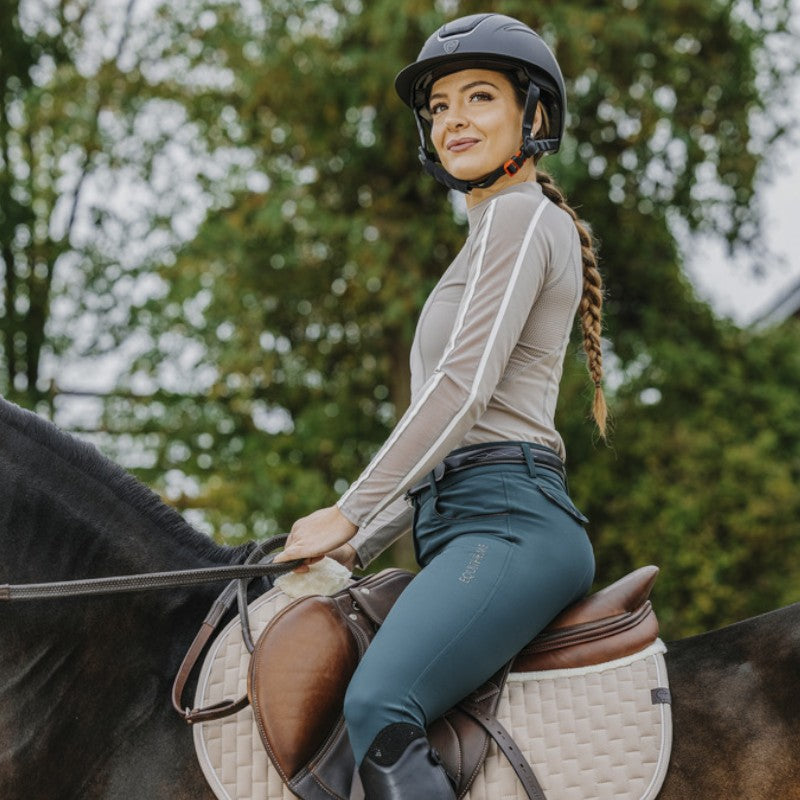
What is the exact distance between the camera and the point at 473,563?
7.63ft

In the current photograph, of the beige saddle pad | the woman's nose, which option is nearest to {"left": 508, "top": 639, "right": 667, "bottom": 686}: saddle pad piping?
the beige saddle pad

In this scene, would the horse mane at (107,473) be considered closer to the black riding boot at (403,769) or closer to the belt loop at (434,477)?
the belt loop at (434,477)

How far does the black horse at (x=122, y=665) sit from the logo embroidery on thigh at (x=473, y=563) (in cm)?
61

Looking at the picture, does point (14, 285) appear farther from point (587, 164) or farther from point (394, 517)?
point (394, 517)

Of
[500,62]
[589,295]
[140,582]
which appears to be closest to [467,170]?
[500,62]

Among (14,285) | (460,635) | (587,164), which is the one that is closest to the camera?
(460,635)

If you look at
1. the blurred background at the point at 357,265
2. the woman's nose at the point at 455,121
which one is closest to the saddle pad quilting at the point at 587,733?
the woman's nose at the point at 455,121

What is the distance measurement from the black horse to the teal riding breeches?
0.43 metres

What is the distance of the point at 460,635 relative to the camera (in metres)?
2.26

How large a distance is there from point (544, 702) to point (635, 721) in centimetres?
21

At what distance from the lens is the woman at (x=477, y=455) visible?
2242mm

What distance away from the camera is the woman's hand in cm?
238

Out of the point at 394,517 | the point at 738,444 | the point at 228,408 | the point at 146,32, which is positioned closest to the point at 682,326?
the point at 738,444

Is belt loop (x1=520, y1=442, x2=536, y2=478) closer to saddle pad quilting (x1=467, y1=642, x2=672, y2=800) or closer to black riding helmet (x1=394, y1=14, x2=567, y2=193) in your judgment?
saddle pad quilting (x1=467, y1=642, x2=672, y2=800)
